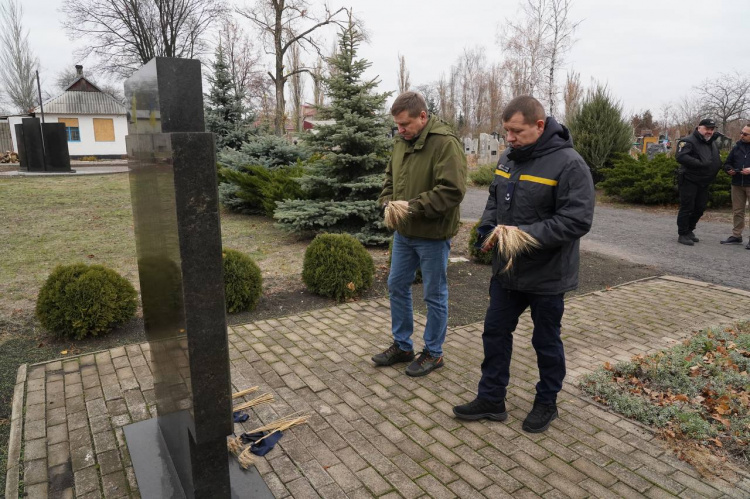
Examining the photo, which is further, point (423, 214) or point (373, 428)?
point (423, 214)

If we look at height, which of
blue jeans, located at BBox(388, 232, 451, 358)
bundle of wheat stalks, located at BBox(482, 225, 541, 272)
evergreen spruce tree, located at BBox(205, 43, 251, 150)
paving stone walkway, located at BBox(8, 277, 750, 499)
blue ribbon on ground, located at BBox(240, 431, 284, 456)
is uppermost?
evergreen spruce tree, located at BBox(205, 43, 251, 150)

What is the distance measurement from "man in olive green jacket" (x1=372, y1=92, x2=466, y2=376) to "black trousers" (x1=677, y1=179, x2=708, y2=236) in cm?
742

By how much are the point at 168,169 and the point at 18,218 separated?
1153cm

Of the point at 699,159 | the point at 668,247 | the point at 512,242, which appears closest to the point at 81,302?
the point at 512,242

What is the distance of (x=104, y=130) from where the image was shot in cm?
3622

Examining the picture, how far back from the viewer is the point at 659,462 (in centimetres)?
301

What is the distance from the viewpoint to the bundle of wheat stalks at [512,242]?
2994 mm

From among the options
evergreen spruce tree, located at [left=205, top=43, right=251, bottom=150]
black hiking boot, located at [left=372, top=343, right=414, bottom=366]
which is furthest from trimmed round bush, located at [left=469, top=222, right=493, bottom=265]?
evergreen spruce tree, located at [left=205, top=43, right=251, bottom=150]

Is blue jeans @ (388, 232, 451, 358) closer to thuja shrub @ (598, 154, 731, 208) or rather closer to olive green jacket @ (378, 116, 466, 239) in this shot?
olive green jacket @ (378, 116, 466, 239)

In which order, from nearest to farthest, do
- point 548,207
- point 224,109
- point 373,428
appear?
1. point 548,207
2. point 373,428
3. point 224,109

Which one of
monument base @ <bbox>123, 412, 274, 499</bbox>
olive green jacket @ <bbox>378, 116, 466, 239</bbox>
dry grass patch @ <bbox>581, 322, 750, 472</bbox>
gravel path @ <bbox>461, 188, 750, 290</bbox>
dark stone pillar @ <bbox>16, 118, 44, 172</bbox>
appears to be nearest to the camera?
monument base @ <bbox>123, 412, 274, 499</bbox>

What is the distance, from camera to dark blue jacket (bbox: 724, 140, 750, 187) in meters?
8.95

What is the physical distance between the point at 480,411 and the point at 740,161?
831cm

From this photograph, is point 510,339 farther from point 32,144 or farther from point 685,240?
point 32,144
